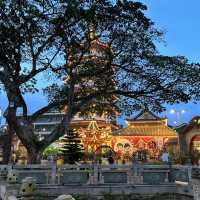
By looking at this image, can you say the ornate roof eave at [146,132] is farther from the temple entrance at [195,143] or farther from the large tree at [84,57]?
the large tree at [84,57]

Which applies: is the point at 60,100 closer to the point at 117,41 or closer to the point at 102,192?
the point at 117,41

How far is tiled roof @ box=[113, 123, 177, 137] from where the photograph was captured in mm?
46091

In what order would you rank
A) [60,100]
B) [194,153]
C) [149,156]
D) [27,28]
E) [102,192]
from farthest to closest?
[149,156]
[194,153]
[60,100]
[27,28]
[102,192]

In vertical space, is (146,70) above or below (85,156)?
above

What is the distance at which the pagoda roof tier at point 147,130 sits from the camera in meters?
46.0

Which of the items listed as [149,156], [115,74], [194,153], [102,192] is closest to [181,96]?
[115,74]

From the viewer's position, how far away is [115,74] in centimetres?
2247

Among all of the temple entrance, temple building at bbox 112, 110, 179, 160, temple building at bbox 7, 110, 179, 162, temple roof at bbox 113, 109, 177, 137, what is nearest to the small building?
the temple entrance

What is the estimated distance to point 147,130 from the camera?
46.9 meters

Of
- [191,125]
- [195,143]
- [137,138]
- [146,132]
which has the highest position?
[146,132]

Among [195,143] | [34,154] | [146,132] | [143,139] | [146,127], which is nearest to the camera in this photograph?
[34,154]

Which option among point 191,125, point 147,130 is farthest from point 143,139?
point 191,125

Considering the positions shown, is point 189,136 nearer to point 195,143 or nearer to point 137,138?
point 195,143

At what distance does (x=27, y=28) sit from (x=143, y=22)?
239 inches
